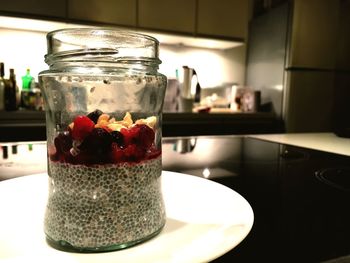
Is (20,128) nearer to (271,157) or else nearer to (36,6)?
(36,6)

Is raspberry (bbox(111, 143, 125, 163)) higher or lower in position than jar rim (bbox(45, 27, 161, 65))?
lower

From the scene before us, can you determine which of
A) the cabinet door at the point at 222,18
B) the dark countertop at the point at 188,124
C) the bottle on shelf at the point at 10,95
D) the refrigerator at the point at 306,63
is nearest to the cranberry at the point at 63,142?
the dark countertop at the point at 188,124

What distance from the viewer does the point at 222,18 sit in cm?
232

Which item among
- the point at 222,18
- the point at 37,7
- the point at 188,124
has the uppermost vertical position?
the point at 222,18

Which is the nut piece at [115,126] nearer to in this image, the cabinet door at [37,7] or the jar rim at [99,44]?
the jar rim at [99,44]

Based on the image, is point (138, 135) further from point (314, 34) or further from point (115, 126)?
point (314, 34)

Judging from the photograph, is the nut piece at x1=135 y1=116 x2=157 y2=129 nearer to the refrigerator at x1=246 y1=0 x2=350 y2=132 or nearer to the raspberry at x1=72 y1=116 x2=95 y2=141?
the raspberry at x1=72 y1=116 x2=95 y2=141

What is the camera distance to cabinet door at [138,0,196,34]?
204cm

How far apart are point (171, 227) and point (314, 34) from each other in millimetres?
2450

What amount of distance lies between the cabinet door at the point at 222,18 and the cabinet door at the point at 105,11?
0.53 metres

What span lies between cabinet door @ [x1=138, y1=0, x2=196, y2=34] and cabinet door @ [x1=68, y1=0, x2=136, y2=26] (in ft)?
0.25

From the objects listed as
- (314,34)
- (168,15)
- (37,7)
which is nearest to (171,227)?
(37,7)

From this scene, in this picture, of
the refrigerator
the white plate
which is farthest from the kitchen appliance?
the white plate


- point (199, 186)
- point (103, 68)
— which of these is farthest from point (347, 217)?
point (103, 68)
